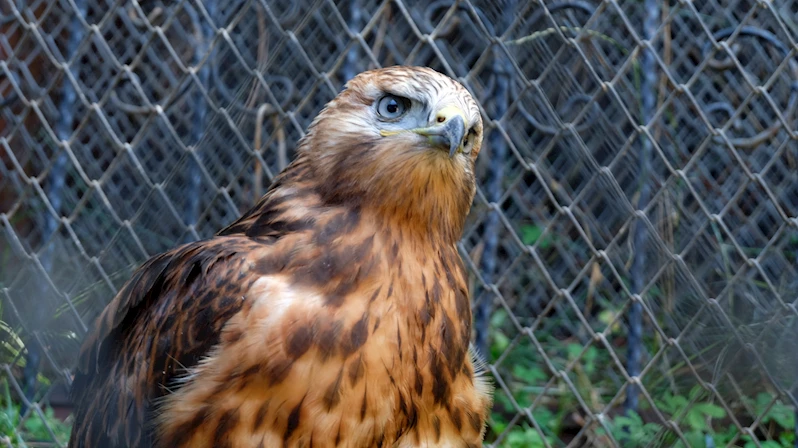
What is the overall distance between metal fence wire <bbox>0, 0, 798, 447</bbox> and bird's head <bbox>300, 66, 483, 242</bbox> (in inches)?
36.3

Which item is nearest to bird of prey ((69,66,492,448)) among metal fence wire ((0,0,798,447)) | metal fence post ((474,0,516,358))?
metal fence wire ((0,0,798,447))

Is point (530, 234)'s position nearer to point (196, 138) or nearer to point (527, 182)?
point (527, 182)

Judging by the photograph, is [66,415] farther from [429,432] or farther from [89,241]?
[429,432]

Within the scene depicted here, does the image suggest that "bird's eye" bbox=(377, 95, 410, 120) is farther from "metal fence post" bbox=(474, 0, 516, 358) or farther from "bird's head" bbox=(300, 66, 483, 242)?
"metal fence post" bbox=(474, 0, 516, 358)

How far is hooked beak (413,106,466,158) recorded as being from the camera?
1.93m

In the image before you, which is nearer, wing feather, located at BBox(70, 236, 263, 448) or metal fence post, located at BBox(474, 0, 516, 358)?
wing feather, located at BBox(70, 236, 263, 448)

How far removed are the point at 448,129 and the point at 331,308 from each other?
18.1 inches

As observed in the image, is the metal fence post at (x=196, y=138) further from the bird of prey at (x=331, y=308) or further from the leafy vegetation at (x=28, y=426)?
the bird of prey at (x=331, y=308)

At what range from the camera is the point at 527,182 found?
5531 millimetres

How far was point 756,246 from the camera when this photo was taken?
4801 millimetres

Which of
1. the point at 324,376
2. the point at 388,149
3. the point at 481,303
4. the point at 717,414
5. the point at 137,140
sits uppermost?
the point at 137,140

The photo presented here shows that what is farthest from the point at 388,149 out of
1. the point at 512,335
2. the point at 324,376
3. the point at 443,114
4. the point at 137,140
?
the point at 512,335

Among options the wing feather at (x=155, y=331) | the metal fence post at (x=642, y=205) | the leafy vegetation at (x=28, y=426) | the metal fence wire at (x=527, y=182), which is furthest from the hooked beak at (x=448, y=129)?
the leafy vegetation at (x=28, y=426)

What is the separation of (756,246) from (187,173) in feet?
9.92
